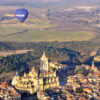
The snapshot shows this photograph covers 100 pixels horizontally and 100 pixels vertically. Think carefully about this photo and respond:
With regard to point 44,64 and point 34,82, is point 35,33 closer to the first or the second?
point 44,64

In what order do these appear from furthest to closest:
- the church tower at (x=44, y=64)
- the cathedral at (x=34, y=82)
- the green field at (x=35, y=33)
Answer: the green field at (x=35, y=33) < the church tower at (x=44, y=64) < the cathedral at (x=34, y=82)

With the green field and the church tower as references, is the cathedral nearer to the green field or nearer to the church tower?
the church tower

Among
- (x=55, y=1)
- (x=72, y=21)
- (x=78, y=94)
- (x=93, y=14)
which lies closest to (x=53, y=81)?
(x=78, y=94)

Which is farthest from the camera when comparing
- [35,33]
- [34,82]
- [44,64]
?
[35,33]

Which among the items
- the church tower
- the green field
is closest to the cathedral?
the church tower

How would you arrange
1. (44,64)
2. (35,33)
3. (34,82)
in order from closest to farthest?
(34,82) < (44,64) < (35,33)

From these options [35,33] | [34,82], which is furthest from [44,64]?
[35,33]

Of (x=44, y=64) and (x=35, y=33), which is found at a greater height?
(x=44, y=64)

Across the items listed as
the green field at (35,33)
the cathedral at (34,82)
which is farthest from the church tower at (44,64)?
the green field at (35,33)

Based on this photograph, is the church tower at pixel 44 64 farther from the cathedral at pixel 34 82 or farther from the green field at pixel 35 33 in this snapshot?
the green field at pixel 35 33
